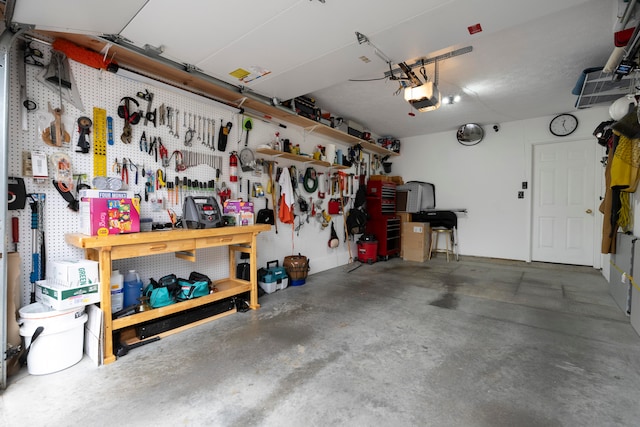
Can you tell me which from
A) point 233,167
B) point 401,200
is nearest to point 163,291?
point 233,167

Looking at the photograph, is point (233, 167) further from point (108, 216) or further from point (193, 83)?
point (108, 216)

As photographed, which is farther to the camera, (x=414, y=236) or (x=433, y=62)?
(x=414, y=236)

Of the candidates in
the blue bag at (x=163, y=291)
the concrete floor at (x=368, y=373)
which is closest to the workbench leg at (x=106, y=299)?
the concrete floor at (x=368, y=373)

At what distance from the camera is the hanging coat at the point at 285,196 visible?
4.05 meters

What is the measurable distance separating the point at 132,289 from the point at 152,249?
481mm

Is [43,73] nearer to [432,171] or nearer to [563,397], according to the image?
[563,397]

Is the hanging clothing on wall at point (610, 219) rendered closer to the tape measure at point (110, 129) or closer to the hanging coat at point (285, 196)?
the hanging coat at point (285, 196)

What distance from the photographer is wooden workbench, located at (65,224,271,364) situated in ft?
6.57

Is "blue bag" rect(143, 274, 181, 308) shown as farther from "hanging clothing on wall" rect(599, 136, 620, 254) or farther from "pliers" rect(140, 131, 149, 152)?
"hanging clothing on wall" rect(599, 136, 620, 254)

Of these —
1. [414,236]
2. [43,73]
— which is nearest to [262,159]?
[43,73]

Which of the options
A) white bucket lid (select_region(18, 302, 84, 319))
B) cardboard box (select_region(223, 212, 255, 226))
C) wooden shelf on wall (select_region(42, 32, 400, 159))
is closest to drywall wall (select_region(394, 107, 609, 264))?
wooden shelf on wall (select_region(42, 32, 400, 159))

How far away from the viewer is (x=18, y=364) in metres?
1.89

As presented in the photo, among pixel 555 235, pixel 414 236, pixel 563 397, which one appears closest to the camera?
Result: pixel 563 397

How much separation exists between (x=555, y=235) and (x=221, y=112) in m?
6.01
